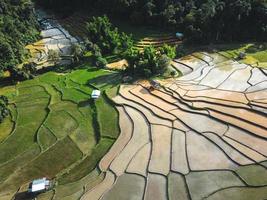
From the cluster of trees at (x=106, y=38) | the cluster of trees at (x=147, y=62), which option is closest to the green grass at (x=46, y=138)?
the cluster of trees at (x=147, y=62)

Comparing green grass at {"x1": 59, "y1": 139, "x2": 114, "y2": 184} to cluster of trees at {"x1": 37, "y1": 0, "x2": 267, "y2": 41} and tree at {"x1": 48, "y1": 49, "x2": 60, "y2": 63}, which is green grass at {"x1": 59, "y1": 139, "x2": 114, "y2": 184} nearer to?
tree at {"x1": 48, "y1": 49, "x2": 60, "y2": 63}

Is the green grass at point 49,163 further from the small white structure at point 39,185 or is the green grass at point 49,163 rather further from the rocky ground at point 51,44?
the rocky ground at point 51,44

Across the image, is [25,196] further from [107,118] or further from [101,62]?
[101,62]

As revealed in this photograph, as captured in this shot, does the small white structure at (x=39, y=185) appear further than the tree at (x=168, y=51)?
No

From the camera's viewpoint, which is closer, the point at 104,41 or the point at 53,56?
the point at 53,56

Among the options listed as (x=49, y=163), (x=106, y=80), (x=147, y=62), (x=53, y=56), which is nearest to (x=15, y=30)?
(x=53, y=56)

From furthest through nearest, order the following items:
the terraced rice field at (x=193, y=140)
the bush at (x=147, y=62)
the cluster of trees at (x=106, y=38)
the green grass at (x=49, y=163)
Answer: the cluster of trees at (x=106, y=38) < the bush at (x=147, y=62) < the green grass at (x=49, y=163) < the terraced rice field at (x=193, y=140)

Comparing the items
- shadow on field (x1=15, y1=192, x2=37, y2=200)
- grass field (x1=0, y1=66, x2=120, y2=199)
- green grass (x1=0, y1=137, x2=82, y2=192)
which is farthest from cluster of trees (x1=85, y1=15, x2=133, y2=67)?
shadow on field (x1=15, y1=192, x2=37, y2=200)
